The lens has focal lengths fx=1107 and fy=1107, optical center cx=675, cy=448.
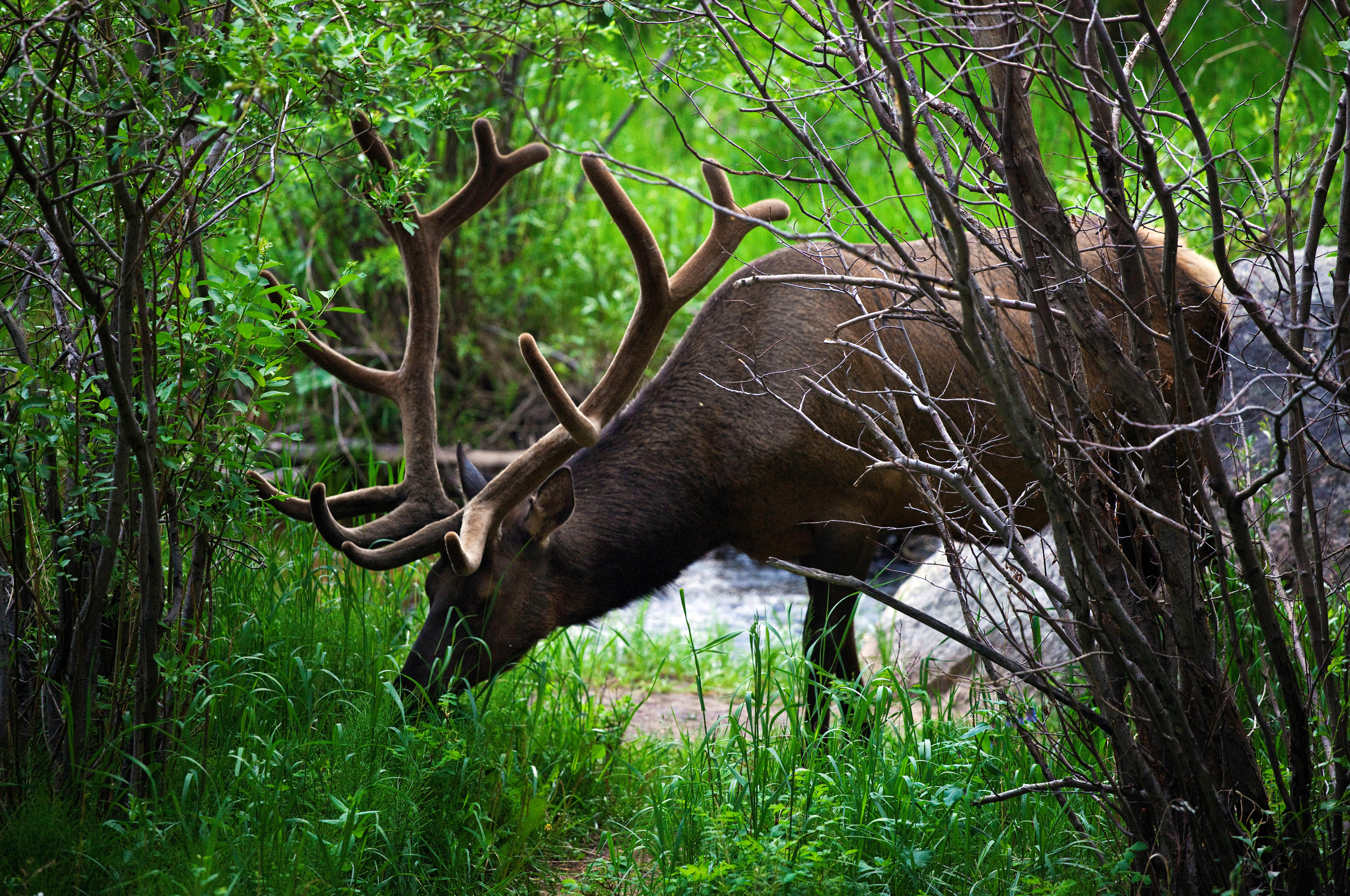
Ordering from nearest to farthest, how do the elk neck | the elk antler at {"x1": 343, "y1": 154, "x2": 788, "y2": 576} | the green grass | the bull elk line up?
1. the green grass
2. the elk antler at {"x1": 343, "y1": 154, "x2": 788, "y2": 576}
3. the bull elk
4. the elk neck

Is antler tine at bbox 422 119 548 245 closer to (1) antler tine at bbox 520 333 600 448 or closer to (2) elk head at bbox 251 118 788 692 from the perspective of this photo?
(2) elk head at bbox 251 118 788 692

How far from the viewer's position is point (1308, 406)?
4.32 metres

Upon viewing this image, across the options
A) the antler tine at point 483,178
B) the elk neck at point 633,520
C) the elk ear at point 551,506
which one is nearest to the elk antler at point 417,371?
the antler tine at point 483,178

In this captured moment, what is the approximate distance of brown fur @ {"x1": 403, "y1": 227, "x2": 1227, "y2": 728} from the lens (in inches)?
154

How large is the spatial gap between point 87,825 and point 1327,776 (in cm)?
288

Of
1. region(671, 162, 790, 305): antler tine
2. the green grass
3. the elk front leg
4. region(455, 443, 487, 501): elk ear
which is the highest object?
region(671, 162, 790, 305): antler tine

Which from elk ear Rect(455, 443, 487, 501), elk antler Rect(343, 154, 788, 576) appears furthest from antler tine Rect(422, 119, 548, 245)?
elk ear Rect(455, 443, 487, 501)

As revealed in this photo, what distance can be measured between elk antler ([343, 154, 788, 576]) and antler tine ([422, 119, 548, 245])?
611 mm

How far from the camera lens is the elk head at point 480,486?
11.7 ft

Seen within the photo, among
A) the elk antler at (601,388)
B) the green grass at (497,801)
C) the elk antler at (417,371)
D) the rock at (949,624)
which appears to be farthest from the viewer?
the rock at (949,624)

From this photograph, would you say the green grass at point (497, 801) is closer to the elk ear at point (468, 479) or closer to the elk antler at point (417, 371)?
the elk antler at point (417, 371)

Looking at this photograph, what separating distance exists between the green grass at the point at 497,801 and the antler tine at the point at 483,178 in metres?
1.43

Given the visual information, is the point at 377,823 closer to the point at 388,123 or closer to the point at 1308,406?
the point at 388,123

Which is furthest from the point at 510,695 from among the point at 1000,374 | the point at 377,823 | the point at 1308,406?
the point at 1308,406
